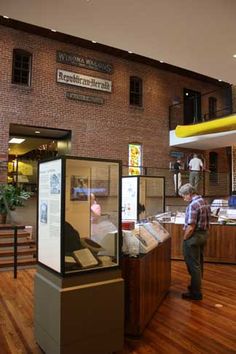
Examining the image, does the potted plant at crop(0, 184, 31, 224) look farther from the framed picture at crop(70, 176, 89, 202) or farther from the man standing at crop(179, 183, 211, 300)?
the framed picture at crop(70, 176, 89, 202)

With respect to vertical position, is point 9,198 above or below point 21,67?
below

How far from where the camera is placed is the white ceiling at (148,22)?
12.2ft

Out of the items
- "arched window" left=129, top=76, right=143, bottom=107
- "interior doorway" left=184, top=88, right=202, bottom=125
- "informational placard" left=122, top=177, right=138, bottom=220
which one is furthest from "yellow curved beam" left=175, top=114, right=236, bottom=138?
"informational placard" left=122, top=177, right=138, bottom=220

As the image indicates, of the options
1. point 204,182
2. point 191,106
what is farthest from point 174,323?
point 191,106

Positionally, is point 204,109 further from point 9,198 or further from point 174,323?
point 174,323

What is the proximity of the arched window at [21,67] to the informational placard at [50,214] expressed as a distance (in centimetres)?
798

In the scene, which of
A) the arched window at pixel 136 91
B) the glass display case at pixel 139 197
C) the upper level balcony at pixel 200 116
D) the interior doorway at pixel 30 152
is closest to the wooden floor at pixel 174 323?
the glass display case at pixel 139 197

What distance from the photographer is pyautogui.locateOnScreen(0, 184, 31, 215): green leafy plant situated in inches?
341

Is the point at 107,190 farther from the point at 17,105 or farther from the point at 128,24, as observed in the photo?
the point at 17,105

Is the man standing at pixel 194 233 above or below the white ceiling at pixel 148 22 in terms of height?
below

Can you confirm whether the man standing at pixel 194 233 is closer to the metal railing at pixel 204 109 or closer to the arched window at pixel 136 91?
the metal railing at pixel 204 109

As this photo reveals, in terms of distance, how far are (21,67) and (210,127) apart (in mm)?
6342

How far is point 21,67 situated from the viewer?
10438mm

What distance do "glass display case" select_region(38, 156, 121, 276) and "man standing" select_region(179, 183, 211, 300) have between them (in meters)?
1.59
